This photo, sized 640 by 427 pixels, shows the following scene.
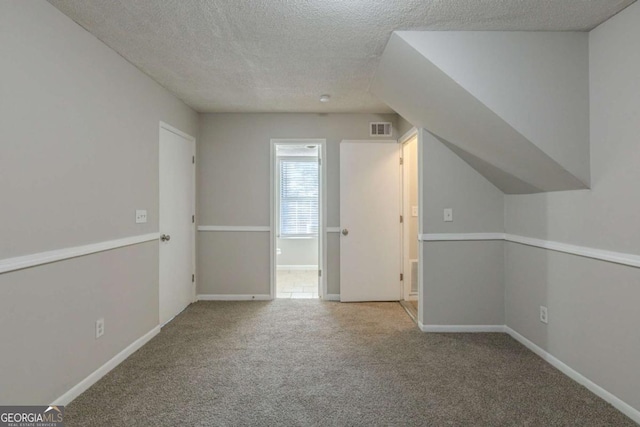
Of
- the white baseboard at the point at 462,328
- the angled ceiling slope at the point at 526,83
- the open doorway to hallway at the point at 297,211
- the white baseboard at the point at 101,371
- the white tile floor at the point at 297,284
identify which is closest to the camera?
the white baseboard at the point at 101,371

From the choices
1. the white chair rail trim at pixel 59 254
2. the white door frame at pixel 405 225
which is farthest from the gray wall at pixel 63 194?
the white door frame at pixel 405 225

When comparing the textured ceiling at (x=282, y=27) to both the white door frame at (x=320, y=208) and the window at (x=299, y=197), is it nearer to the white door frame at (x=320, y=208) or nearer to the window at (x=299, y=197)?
the white door frame at (x=320, y=208)

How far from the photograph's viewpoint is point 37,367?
1.76 meters

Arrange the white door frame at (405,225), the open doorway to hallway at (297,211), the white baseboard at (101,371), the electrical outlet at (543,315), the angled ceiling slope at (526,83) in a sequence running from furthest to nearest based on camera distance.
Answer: the open doorway to hallway at (297,211)
the white door frame at (405,225)
the electrical outlet at (543,315)
the angled ceiling slope at (526,83)
the white baseboard at (101,371)

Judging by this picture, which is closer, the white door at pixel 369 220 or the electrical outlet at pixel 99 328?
the electrical outlet at pixel 99 328

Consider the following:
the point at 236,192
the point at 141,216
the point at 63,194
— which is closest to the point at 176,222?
the point at 141,216

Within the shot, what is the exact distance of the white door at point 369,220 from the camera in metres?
4.04

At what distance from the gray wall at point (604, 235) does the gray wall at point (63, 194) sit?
3264 millimetres

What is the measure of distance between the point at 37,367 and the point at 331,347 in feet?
6.32

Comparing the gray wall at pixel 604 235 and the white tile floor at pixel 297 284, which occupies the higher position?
the gray wall at pixel 604 235

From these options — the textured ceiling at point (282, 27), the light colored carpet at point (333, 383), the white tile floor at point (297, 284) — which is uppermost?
the textured ceiling at point (282, 27)

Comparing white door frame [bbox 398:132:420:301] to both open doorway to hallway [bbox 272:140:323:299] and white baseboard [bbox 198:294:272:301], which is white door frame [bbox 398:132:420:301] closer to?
white baseboard [bbox 198:294:272:301]

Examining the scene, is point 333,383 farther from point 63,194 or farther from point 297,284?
point 297,284

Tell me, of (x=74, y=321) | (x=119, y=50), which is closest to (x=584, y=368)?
(x=74, y=321)
